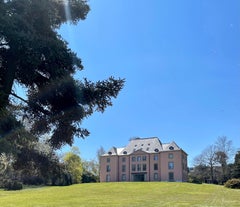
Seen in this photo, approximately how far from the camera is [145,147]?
65.4m

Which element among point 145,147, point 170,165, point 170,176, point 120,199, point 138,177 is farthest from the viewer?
point 145,147

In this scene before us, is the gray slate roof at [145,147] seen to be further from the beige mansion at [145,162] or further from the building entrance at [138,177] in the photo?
the building entrance at [138,177]

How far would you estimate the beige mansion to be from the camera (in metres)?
60.8

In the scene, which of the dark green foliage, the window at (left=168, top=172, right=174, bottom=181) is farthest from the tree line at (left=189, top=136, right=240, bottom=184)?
the dark green foliage

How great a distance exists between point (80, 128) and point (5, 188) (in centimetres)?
4092

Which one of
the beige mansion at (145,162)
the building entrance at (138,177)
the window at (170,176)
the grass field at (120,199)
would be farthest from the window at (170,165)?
the grass field at (120,199)

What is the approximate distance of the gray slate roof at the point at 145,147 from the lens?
206 ft

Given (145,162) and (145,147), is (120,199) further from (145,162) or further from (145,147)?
(145,147)

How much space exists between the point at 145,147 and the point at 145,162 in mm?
3632

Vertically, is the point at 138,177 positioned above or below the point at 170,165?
below

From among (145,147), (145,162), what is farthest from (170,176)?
(145,147)

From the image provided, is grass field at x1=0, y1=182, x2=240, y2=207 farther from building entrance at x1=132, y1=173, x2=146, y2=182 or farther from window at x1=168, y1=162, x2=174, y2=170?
building entrance at x1=132, y1=173, x2=146, y2=182

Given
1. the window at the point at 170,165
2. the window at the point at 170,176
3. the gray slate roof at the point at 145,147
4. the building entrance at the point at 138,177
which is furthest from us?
the building entrance at the point at 138,177

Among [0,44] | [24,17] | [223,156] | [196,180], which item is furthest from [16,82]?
[223,156]
